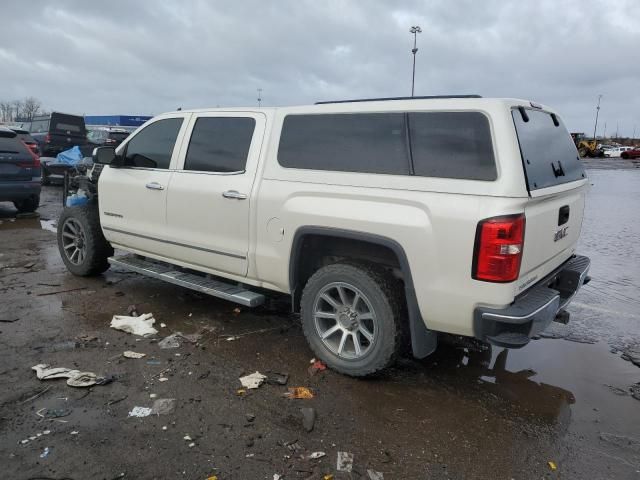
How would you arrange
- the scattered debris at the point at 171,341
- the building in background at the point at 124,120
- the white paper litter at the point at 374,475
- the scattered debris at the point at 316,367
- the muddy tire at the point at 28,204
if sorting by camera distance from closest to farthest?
the white paper litter at the point at 374,475, the scattered debris at the point at 316,367, the scattered debris at the point at 171,341, the muddy tire at the point at 28,204, the building in background at the point at 124,120

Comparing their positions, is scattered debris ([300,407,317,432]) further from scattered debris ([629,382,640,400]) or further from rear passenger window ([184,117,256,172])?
scattered debris ([629,382,640,400])

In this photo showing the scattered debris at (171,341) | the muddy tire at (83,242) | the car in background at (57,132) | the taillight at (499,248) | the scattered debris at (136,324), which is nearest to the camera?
the taillight at (499,248)

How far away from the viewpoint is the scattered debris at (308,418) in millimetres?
3071

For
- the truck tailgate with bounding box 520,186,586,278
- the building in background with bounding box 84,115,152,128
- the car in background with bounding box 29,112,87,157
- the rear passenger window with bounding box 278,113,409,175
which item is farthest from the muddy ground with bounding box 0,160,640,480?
the building in background with bounding box 84,115,152,128

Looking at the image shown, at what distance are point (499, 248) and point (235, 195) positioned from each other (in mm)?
2186

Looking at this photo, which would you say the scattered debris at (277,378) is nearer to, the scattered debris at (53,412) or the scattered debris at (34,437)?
the scattered debris at (53,412)

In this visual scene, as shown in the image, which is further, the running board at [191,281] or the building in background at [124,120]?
the building in background at [124,120]

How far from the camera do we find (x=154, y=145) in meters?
5.08

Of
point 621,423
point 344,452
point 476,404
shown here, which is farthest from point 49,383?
point 621,423

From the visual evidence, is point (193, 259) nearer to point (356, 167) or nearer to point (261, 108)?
point (261, 108)

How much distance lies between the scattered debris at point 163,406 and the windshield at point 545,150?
2679 millimetres

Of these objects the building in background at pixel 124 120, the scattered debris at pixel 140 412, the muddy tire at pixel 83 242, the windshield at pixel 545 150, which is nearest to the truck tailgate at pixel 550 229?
the windshield at pixel 545 150

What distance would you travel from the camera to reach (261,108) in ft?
14.2

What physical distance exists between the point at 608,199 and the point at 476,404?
1498cm
